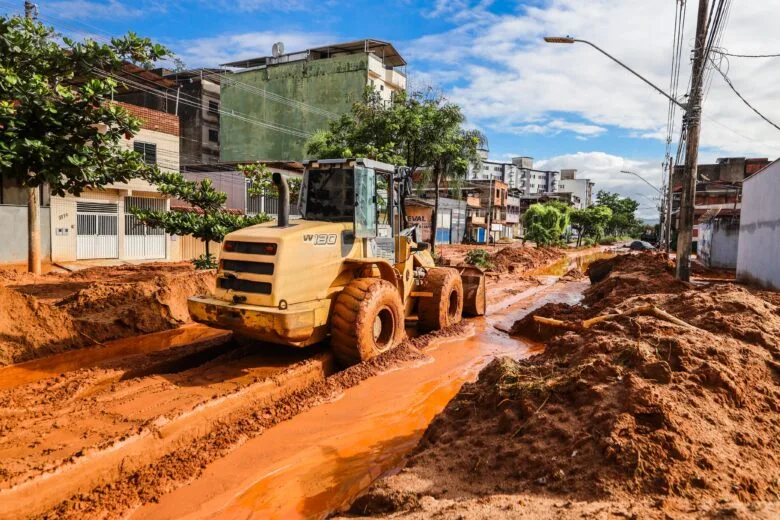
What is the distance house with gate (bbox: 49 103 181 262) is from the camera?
2161 cm

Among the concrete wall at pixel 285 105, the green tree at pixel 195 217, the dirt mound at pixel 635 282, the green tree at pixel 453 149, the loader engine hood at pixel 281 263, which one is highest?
the concrete wall at pixel 285 105

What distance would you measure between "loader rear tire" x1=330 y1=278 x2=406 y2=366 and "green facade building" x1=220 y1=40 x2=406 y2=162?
34655 millimetres

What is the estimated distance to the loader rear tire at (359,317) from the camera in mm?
7172

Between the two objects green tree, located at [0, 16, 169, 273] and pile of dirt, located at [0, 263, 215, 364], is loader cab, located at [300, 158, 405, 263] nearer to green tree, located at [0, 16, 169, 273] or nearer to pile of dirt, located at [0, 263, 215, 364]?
green tree, located at [0, 16, 169, 273]

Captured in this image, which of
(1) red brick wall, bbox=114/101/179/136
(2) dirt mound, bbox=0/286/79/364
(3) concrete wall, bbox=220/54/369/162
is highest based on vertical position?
(3) concrete wall, bbox=220/54/369/162

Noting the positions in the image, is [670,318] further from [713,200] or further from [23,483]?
[713,200]

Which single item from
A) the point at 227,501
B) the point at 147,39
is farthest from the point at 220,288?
the point at 147,39

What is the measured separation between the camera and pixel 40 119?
26.6ft

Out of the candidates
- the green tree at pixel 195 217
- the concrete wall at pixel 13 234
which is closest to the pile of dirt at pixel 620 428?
the green tree at pixel 195 217

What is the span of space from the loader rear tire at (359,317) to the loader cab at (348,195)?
0.77m

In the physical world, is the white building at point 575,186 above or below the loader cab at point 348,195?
above

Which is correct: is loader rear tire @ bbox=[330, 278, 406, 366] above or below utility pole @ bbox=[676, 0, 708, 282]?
below

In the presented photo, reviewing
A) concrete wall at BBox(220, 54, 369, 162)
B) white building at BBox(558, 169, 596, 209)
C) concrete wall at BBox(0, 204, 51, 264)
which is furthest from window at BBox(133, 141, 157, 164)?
white building at BBox(558, 169, 596, 209)

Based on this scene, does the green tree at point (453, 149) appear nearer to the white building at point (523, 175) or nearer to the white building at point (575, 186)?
the white building at point (523, 175)
